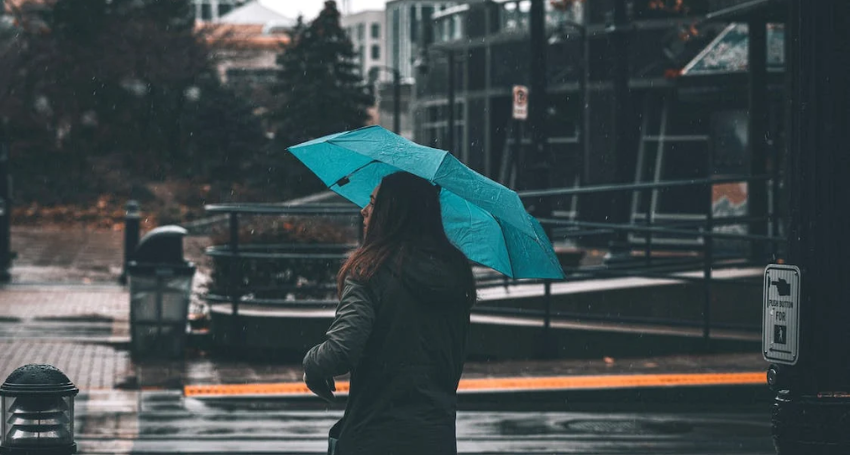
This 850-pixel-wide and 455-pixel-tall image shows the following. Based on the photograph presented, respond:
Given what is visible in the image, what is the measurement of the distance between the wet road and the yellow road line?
18 centimetres

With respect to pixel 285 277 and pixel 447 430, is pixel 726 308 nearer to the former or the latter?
pixel 285 277

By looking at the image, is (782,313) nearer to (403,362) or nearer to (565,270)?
(403,362)

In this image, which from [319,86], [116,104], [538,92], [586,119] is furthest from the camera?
[116,104]

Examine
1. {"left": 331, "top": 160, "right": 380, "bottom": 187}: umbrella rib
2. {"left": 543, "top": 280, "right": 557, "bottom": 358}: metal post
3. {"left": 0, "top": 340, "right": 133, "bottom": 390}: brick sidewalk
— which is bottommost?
{"left": 0, "top": 340, "right": 133, "bottom": 390}: brick sidewalk

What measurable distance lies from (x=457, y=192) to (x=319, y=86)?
43.7 metres

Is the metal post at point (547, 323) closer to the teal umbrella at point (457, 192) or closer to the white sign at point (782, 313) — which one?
the white sign at point (782, 313)

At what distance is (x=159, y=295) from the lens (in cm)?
1298

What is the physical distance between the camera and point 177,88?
49969 mm

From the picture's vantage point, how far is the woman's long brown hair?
4.43 m

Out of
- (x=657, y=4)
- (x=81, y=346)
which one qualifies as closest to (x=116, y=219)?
(x=657, y=4)

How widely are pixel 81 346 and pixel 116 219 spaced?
2815 cm

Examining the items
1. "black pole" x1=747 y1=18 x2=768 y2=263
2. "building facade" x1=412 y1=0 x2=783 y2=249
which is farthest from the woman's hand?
"building facade" x1=412 y1=0 x2=783 y2=249

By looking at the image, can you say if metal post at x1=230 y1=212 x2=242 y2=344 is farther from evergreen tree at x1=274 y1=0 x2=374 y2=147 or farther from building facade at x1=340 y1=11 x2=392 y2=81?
building facade at x1=340 y1=11 x2=392 y2=81

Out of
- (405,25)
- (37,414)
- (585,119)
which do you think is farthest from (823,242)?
(405,25)
